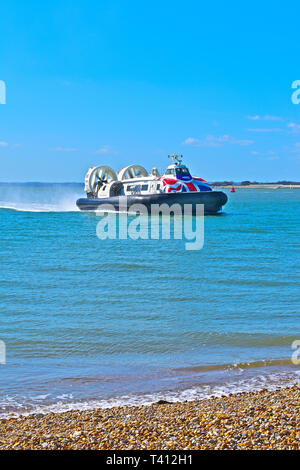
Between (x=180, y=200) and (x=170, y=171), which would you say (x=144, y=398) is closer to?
(x=180, y=200)

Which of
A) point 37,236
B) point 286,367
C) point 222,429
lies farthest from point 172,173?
point 222,429

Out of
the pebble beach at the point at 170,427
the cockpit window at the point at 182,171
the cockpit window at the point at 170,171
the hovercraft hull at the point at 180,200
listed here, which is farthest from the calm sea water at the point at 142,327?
the cockpit window at the point at 170,171

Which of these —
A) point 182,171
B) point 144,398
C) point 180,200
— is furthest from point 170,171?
point 144,398

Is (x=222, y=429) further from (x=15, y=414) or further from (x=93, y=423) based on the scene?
(x=15, y=414)

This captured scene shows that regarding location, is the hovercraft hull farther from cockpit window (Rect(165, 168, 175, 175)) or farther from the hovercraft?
cockpit window (Rect(165, 168, 175, 175))

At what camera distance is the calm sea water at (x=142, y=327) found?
4.66 metres

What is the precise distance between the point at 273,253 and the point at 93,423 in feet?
39.1

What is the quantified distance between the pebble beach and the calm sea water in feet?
1.49

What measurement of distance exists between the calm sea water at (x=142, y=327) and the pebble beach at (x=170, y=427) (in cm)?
45

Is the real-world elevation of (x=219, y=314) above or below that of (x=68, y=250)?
below

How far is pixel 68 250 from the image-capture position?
15.7m

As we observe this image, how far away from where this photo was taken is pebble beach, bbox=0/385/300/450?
3018 millimetres

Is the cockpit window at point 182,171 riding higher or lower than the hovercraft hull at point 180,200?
higher

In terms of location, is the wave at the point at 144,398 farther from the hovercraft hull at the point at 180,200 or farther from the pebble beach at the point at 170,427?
the hovercraft hull at the point at 180,200
